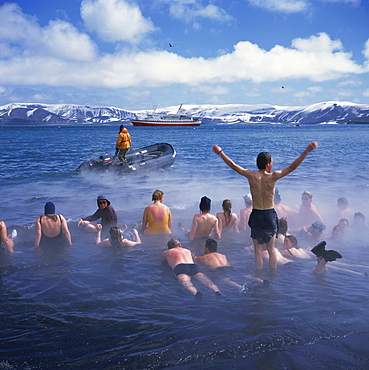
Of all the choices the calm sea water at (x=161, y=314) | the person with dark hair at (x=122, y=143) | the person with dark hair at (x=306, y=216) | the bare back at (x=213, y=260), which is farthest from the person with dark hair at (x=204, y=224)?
the person with dark hair at (x=122, y=143)

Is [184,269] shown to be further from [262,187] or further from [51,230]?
[51,230]

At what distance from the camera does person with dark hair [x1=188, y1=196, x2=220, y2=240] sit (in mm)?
7750

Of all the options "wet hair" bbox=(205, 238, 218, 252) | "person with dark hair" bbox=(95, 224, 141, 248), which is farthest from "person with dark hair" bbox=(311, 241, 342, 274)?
"person with dark hair" bbox=(95, 224, 141, 248)

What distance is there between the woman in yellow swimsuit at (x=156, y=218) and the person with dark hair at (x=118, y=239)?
1.03ft

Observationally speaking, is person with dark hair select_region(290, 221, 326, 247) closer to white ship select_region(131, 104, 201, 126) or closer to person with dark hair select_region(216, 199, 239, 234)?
person with dark hair select_region(216, 199, 239, 234)

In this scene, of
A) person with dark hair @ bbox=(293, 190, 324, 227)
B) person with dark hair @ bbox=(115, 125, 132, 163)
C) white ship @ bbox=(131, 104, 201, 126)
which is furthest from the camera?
white ship @ bbox=(131, 104, 201, 126)

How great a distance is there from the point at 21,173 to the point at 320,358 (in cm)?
2124

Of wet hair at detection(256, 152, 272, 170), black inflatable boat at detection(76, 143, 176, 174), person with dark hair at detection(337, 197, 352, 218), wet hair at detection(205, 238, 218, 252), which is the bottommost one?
wet hair at detection(205, 238, 218, 252)

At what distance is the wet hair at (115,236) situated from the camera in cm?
735

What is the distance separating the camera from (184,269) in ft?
19.1

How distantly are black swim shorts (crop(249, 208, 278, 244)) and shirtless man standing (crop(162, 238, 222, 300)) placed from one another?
3.37ft

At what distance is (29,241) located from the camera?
26.5 feet

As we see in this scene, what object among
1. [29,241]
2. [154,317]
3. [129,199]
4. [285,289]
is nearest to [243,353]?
[154,317]

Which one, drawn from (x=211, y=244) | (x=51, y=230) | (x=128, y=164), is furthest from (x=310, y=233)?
(x=128, y=164)
